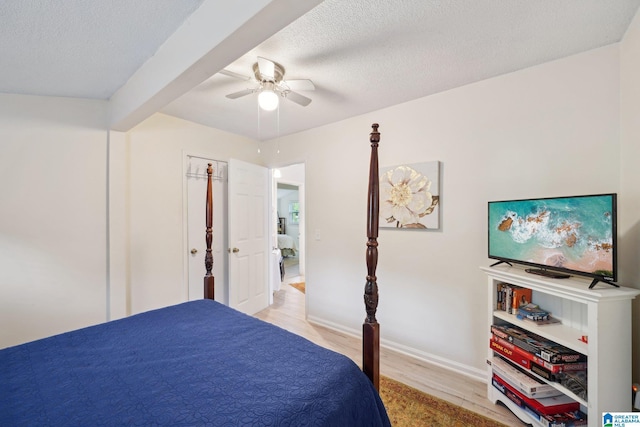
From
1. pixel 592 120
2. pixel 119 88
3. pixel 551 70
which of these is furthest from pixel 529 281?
pixel 119 88

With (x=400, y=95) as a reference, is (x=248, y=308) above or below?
below

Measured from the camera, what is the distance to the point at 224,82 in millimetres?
2148

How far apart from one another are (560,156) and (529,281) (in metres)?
0.93

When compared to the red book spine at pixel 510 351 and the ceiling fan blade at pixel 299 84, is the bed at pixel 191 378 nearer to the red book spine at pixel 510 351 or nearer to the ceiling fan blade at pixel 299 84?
the ceiling fan blade at pixel 299 84

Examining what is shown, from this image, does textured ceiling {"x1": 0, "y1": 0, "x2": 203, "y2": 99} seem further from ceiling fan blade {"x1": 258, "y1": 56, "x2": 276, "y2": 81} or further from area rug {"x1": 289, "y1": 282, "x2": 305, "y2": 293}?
area rug {"x1": 289, "y1": 282, "x2": 305, "y2": 293}

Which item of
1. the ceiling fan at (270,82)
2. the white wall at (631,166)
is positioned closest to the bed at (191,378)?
the ceiling fan at (270,82)

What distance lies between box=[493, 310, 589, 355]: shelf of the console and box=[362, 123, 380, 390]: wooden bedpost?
3.50ft

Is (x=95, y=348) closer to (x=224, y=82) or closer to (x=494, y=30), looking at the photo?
(x=224, y=82)

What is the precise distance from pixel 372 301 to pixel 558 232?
128cm

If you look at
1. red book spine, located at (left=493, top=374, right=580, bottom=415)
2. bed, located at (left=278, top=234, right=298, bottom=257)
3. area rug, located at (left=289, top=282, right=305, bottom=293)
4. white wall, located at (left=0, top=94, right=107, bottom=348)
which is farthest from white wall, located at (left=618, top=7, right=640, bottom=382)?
bed, located at (left=278, top=234, right=298, bottom=257)

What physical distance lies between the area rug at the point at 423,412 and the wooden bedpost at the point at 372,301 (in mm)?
669

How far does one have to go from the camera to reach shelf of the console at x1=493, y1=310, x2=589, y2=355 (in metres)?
1.47

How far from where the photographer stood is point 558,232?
166 centimetres

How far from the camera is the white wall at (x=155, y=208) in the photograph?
263cm
